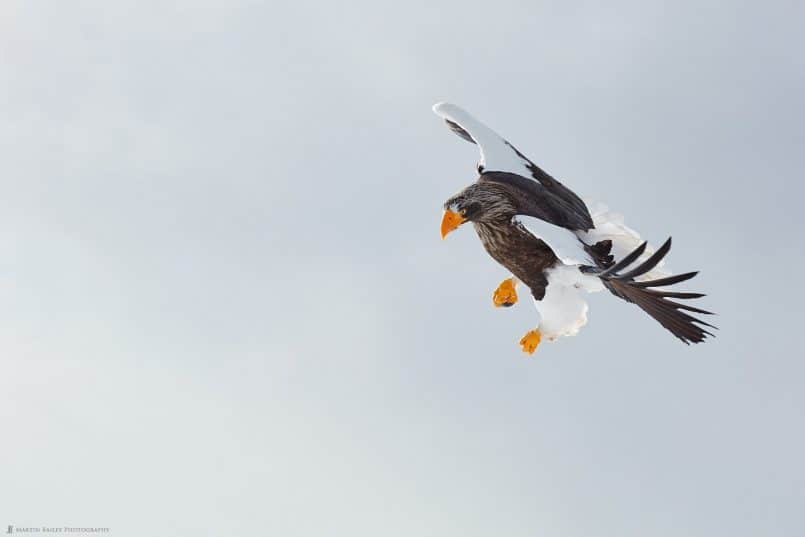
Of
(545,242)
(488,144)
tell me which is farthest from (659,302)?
(488,144)

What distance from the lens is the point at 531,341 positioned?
13625 millimetres

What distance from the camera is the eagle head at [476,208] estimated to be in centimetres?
1220

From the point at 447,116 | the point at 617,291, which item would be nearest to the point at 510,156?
the point at 447,116

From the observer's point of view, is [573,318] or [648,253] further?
[573,318]

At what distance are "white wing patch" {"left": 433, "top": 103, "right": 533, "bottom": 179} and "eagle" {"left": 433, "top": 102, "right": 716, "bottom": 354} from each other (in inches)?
0.7

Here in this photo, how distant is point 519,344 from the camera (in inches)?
537

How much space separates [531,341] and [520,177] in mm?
2346

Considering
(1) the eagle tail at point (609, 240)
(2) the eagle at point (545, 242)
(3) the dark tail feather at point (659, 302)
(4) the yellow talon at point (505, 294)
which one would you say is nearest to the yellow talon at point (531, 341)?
(2) the eagle at point (545, 242)

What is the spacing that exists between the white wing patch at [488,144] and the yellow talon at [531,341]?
7.41 feet

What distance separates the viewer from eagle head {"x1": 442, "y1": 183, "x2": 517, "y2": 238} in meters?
12.2

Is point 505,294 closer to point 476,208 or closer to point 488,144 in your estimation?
point 476,208

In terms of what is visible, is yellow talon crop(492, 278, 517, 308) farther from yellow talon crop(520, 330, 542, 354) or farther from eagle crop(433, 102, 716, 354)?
yellow talon crop(520, 330, 542, 354)

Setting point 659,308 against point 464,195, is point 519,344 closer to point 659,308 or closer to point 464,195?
point 464,195

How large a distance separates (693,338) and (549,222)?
2.57 m
